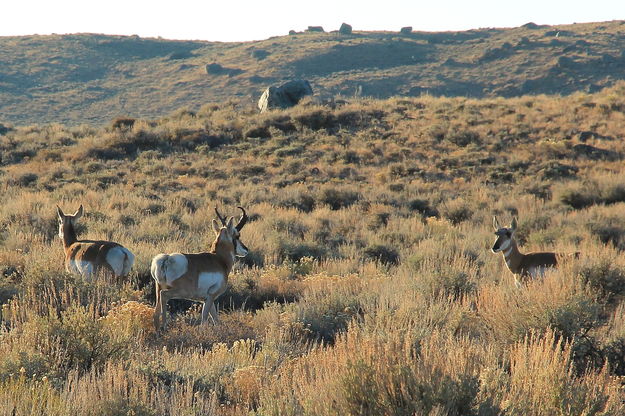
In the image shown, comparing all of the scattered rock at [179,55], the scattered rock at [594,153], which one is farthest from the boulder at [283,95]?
the scattered rock at [179,55]

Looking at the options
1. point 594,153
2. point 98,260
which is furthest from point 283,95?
point 98,260

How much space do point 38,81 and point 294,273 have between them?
72.0 meters

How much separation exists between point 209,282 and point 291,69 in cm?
6809

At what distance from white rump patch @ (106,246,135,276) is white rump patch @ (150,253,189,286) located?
135 centimetres

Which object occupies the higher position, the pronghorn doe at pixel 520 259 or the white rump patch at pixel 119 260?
the white rump patch at pixel 119 260

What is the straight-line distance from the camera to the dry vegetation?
407cm

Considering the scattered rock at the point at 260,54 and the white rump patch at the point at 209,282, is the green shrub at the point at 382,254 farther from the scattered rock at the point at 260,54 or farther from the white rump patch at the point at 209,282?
the scattered rock at the point at 260,54

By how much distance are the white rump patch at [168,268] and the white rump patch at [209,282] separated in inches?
10.8

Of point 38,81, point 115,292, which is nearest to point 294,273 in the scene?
point 115,292

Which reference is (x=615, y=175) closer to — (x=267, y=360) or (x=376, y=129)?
(x=376, y=129)

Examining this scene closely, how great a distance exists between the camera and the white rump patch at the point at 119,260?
8516 mm

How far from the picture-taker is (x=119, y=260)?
854 centimetres

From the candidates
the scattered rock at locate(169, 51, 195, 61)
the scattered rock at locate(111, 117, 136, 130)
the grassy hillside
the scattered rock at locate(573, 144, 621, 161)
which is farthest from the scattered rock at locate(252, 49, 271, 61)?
the scattered rock at locate(573, 144, 621, 161)

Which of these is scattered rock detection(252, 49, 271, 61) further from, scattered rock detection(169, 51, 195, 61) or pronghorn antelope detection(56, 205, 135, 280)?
pronghorn antelope detection(56, 205, 135, 280)
